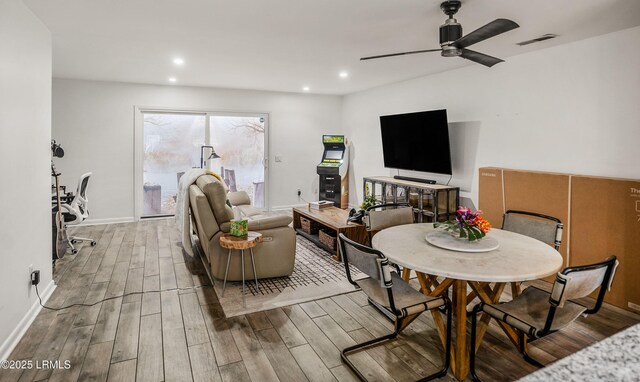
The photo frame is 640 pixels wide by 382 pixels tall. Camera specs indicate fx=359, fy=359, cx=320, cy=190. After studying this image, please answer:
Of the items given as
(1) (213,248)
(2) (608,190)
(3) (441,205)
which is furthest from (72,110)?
(2) (608,190)

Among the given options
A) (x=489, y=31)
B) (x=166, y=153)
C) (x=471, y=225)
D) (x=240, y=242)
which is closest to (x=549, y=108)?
(x=489, y=31)

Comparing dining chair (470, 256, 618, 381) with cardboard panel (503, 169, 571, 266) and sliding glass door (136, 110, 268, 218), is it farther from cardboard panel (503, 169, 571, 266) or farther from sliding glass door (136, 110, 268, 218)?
sliding glass door (136, 110, 268, 218)

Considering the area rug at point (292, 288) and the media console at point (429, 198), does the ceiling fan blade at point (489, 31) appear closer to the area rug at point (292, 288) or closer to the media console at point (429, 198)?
the area rug at point (292, 288)

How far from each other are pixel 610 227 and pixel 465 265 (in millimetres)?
2131

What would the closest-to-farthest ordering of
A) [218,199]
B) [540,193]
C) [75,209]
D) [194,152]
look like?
[218,199] < [540,193] < [75,209] < [194,152]

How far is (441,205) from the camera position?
5031 mm

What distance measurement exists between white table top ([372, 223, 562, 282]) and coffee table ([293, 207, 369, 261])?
58.1 inches

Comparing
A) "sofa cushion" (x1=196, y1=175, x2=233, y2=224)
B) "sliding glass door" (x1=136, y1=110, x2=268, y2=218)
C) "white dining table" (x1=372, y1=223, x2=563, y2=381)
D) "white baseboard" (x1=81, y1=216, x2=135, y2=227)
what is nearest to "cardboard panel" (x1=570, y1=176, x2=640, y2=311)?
"white dining table" (x1=372, y1=223, x2=563, y2=381)

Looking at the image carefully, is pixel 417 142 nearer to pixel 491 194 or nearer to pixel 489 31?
pixel 491 194

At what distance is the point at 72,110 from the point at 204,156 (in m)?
2.20

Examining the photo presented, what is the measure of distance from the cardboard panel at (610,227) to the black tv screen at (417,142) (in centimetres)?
179

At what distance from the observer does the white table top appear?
188 cm

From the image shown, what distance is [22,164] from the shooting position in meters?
2.63

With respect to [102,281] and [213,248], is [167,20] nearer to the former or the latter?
[213,248]
